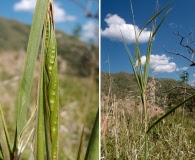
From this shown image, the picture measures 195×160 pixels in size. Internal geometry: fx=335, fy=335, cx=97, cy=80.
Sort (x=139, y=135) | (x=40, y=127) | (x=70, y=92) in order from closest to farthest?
(x=40, y=127) < (x=139, y=135) < (x=70, y=92)

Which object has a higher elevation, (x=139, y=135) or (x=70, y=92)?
(x=70, y=92)

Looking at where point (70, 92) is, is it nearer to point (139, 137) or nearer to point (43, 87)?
point (139, 137)

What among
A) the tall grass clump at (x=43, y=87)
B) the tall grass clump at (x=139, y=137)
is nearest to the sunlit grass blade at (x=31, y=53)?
the tall grass clump at (x=43, y=87)

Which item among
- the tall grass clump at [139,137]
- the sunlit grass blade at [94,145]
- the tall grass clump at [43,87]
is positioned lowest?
the tall grass clump at [139,137]

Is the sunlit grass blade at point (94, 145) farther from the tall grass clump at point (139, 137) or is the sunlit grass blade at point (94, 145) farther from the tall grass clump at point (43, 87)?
the tall grass clump at point (139, 137)

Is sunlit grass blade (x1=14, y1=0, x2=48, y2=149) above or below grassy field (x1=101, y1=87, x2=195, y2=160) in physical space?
above

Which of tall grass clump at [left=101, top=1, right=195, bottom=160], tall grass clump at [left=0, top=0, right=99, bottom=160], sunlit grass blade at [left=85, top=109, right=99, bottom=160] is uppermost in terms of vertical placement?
tall grass clump at [left=0, top=0, right=99, bottom=160]

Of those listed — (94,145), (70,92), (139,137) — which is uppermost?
(70,92)

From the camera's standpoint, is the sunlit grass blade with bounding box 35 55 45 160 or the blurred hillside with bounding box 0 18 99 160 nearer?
the sunlit grass blade with bounding box 35 55 45 160

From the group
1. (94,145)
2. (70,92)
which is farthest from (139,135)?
(70,92)

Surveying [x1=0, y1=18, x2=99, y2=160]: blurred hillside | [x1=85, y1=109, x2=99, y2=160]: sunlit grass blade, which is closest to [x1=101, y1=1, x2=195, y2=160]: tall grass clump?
[x1=0, y1=18, x2=99, y2=160]: blurred hillside

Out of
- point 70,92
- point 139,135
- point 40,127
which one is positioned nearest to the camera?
point 40,127

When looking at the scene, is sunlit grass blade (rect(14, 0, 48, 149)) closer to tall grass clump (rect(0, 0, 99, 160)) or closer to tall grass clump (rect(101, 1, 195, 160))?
tall grass clump (rect(0, 0, 99, 160))
